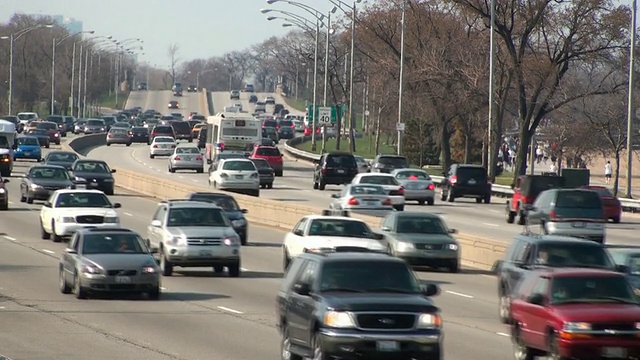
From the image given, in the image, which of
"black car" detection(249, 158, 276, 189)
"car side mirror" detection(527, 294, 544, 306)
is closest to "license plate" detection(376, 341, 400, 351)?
"car side mirror" detection(527, 294, 544, 306)

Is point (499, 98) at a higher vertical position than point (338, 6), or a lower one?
lower

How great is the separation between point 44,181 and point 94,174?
214 inches

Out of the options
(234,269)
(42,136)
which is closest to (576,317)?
(234,269)

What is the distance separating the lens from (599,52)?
72.1 m

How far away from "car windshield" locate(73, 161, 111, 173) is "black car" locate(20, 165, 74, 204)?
4516mm

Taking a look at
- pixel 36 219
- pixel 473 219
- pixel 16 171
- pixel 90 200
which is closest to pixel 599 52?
pixel 473 219

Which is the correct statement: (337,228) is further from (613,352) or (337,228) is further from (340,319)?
(340,319)

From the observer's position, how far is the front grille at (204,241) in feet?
94.2

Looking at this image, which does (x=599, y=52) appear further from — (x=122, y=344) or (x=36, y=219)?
(x=122, y=344)

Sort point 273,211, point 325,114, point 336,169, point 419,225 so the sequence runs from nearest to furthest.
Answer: point 419,225, point 273,211, point 336,169, point 325,114

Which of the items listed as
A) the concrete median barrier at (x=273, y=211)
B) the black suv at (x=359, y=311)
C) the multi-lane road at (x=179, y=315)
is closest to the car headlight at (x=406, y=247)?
the multi-lane road at (x=179, y=315)

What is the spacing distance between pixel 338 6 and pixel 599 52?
17.4 metres

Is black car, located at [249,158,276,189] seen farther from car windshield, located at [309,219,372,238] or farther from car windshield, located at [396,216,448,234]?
car windshield, located at [309,219,372,238]

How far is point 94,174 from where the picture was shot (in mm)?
55000
